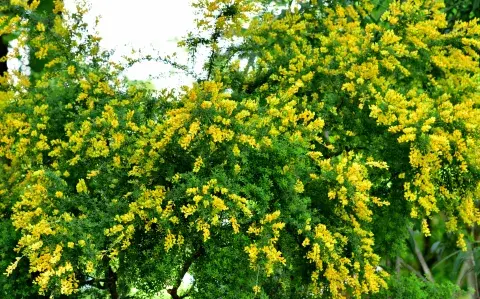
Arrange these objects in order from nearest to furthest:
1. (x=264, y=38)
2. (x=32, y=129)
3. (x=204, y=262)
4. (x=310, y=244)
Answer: (x=310, y=244) < (x=204, y=262) < (x=32, y=129) < (x=264, y=38)

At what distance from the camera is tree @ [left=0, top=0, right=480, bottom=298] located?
479 cm

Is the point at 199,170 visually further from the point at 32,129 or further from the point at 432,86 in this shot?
the point at 432,86

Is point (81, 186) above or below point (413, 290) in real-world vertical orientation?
above

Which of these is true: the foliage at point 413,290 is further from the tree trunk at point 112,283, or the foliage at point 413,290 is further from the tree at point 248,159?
the tree trunk at point 112,283

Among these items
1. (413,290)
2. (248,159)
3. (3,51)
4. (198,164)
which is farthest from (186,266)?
(3,51)

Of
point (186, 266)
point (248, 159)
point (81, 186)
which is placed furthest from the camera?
point (186, 266)

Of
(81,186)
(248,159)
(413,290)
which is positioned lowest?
(413,290)

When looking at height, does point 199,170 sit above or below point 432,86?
below

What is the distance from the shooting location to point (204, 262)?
17.6 ft

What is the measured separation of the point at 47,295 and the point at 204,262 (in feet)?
5.57

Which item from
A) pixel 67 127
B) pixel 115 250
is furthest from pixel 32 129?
pixel 115 250

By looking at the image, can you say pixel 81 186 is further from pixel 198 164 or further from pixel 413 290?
pixel 413 290

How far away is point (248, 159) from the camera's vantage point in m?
5.11

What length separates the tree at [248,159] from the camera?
15.7 ft
